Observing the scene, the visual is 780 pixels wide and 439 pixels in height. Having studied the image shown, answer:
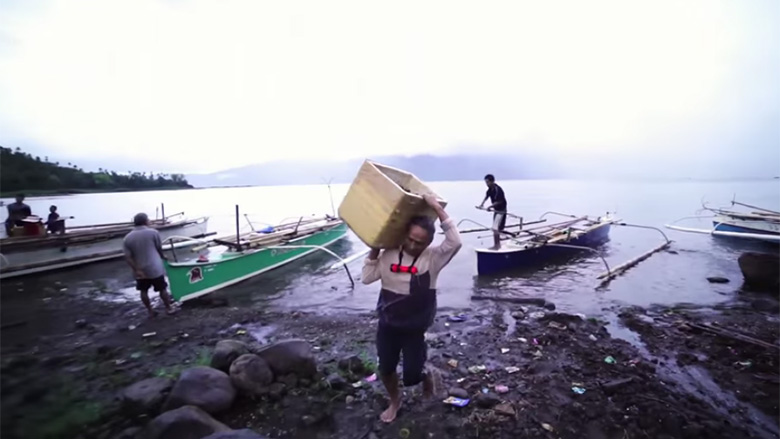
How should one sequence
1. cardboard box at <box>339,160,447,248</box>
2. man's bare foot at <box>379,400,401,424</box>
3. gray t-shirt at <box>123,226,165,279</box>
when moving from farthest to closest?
1. gray t-shirt at <box>123,226,165,279</box>
2. man's bare foot at <box>379,400,401,424</box>
3. cardboard box at <box>339,160,447,248</box>

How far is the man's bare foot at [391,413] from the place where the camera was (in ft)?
12.7

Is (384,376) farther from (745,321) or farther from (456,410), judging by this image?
(745,321)

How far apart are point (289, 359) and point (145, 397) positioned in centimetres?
155

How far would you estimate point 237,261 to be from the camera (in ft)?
36.2

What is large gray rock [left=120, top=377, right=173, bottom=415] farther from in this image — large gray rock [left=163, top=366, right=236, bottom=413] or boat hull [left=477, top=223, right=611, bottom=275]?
boat hull [left=477, top=223, right=611, bottom=275]

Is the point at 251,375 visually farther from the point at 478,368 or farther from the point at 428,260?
the point at 478,368

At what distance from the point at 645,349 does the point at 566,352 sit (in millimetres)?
1623

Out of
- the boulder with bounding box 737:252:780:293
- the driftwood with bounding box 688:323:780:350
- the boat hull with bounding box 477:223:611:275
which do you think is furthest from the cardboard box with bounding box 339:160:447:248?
the boulder with bounding box 737:252:780:293

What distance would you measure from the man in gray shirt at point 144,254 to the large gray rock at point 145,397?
431 centimetres

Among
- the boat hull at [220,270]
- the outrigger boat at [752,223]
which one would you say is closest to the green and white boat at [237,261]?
the boat hull at [220,270]

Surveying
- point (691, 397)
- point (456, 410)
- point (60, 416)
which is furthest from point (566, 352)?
point (60, 416)

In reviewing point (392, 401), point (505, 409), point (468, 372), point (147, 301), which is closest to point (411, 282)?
point (392, 401)

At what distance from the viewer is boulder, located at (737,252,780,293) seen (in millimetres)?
10141

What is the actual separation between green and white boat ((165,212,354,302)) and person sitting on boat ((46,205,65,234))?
647cm
